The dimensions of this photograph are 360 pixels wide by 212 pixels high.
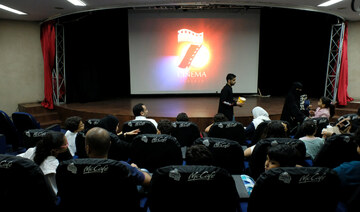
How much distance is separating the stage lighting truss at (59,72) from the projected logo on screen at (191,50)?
3.59 metres

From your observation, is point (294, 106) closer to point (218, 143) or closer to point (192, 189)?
point (218, 143)

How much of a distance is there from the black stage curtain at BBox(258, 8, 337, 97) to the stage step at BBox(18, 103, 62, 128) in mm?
7278

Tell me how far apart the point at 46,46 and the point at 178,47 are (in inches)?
155

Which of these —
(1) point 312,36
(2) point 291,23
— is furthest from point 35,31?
(1) point 312,36

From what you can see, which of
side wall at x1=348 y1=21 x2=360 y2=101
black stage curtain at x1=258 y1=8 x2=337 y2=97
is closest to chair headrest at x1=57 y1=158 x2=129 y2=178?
black stage curtain at x1=258 y1=8 x2=337 y2=97

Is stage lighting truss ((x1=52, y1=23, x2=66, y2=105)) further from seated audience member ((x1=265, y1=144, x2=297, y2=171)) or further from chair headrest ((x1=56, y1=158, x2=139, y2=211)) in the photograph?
seated audience member ((x1=265, y1=144, x2=297, y2=171))

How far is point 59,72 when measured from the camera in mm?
8477

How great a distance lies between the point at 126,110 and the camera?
7133mm

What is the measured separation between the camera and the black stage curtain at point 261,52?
28.0ft

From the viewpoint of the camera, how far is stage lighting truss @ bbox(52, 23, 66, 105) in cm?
787

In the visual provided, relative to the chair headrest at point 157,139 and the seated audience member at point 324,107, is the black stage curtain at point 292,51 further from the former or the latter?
the chair headrest at point 157,139

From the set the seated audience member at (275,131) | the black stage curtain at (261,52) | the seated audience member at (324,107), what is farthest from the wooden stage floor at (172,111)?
the seated audience member at (275,131)

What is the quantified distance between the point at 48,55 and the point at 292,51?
327 inches

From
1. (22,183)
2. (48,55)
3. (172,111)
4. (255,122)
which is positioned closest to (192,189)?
(22,183)
